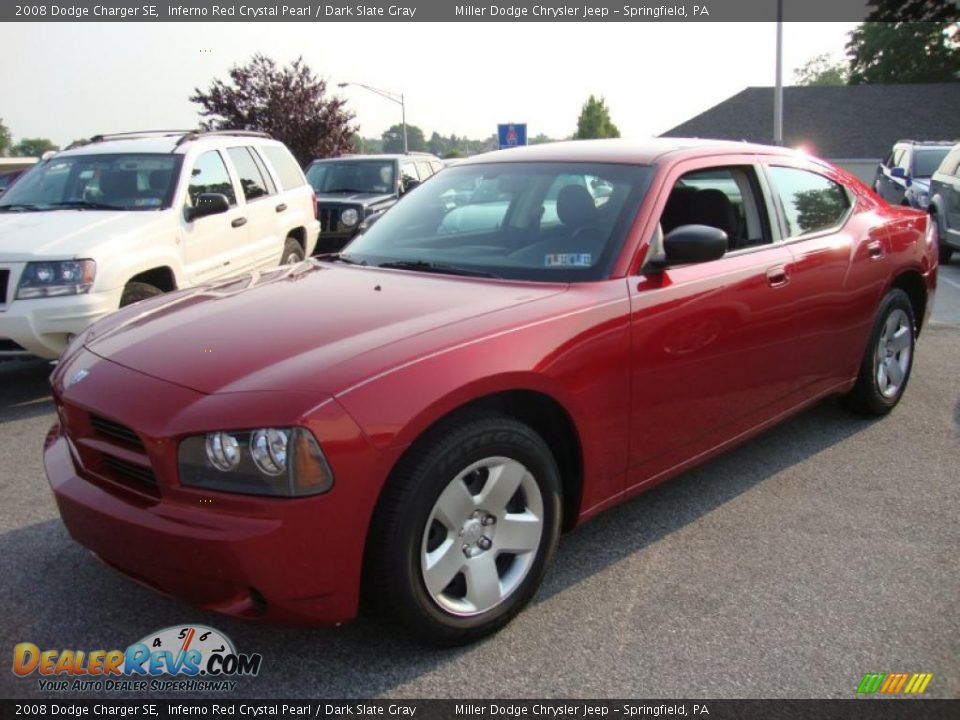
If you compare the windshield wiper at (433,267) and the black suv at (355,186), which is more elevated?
the black suv at (355,186)

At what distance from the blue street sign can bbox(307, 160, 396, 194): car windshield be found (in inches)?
324

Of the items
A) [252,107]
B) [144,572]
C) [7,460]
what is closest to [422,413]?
[144,572]

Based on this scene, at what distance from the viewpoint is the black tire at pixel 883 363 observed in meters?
4.78

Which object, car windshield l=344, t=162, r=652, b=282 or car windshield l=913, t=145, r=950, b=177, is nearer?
car windshield l=344, t=162, r=652, b=282

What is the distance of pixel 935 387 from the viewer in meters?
5.70

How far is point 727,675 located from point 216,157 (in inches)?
259

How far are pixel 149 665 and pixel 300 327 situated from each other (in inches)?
47.1

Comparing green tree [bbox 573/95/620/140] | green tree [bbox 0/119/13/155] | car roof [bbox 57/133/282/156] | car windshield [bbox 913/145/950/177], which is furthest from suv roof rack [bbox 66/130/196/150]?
green tree [bbox 0/119/13/155]

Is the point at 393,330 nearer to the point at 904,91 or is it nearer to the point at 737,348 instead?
the point at 737,348

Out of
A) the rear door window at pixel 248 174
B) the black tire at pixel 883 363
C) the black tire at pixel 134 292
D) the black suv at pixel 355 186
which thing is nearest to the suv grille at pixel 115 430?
the black tire at pixel 134 292

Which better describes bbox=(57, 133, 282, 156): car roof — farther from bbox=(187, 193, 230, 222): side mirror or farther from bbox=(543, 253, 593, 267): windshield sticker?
bbox=(543, 253, 593, 267): windshield sticker

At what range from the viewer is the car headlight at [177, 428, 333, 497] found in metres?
2.29

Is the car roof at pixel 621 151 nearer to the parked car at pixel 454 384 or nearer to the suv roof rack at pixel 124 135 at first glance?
the parked car at pixel 454 384

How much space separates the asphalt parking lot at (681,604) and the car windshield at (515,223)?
1.21 meters
